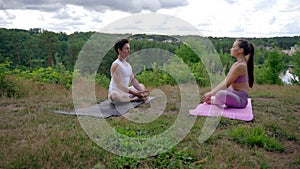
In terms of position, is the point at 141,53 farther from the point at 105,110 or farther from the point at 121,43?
the point at 105,110

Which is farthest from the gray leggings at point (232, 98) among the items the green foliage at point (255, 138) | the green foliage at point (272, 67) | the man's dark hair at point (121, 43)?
the green foliage at point (272, 67)

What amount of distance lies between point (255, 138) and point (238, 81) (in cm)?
151

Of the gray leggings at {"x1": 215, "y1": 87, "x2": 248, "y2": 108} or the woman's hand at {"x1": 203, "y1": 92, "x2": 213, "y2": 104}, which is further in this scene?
the woman's hand at {"x1": 203, "y1": 92, "x2": 213, "y2": 104}

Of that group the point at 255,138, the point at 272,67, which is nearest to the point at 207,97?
the point at 255,138

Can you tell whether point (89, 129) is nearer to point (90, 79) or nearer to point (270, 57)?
point (90, 79)

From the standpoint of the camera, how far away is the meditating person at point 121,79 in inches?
175

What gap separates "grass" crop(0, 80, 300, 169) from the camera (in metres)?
2.36

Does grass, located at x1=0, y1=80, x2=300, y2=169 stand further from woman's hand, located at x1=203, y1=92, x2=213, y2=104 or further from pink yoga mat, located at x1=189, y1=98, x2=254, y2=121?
woman's hand, located at x1=203, y1=92, x2=213, y2=104

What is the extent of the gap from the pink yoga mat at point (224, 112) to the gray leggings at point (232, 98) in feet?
0.26

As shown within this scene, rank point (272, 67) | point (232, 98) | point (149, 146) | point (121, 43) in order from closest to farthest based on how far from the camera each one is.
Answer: point (149, 146), point (232, 98), point (121, 43), point (272, 67)

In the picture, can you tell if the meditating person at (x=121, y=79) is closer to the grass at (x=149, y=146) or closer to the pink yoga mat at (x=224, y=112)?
the grass at (x=149, y=146)

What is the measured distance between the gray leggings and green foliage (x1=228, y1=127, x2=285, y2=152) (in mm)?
945

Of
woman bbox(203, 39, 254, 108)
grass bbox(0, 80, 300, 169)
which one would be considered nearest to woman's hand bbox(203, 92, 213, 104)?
woman bbox(203, 39, 254, 108)

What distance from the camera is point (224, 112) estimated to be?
398cm
